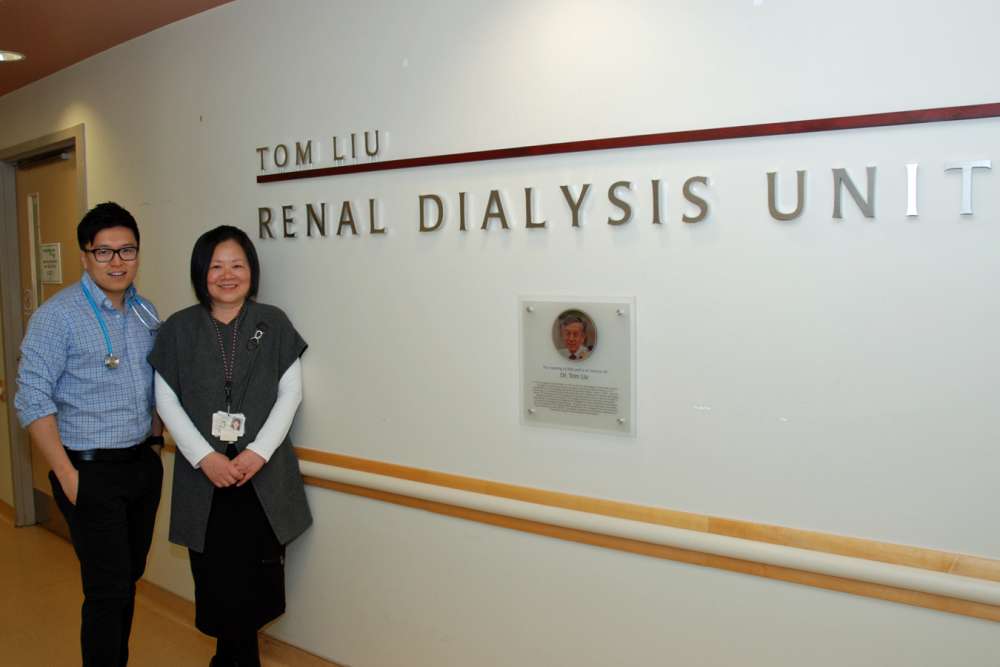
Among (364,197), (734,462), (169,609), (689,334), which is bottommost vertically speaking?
(169,609)

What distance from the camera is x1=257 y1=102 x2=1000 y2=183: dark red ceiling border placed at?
1720 millimetres

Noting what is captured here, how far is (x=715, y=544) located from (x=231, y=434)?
1719mm

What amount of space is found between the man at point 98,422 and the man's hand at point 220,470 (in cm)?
20

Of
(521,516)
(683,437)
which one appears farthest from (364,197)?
(683,437)

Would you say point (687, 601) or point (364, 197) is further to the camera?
point (364, 197)

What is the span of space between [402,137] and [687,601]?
1750 mm

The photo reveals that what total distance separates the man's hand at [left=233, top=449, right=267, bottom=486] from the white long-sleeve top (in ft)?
0.05

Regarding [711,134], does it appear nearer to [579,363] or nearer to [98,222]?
[579,363]

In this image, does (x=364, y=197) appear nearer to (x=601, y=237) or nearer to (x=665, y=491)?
(x=601, y=237)

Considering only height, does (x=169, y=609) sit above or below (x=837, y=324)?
below

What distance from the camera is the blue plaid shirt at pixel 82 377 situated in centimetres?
249

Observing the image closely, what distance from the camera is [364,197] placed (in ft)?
9.12

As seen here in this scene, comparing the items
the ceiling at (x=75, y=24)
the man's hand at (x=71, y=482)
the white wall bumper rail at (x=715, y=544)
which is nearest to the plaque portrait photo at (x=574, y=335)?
the white wall bumper rail at (x=715, y=544)

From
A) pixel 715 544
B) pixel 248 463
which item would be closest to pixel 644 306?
pixel 715 544
